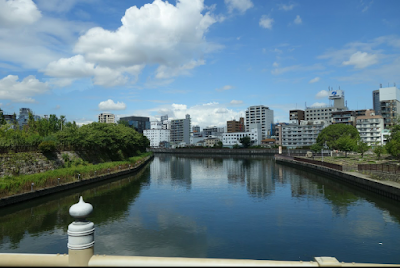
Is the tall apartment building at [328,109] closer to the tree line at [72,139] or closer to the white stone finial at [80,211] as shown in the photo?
the tree line at [72,139]

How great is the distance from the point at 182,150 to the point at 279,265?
142 metres

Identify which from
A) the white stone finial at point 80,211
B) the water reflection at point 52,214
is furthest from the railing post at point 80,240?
the water reflection at point 52,214

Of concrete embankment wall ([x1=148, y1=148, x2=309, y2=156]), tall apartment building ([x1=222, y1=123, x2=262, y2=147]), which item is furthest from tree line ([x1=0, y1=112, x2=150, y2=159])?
tall apartment building ([x1=222, y1=123, x2=262, y2=147])

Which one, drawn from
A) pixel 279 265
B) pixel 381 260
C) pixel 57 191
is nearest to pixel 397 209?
pixel 381 260

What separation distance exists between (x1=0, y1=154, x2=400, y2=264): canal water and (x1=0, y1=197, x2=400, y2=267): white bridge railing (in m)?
11.3

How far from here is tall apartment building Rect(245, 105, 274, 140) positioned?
175875 millimetres

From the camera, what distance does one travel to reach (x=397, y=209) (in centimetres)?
2520

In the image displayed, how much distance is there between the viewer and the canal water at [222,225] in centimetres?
1572

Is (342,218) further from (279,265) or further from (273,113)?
(273,113)

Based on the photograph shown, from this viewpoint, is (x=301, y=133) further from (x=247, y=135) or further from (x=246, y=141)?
(x=247, y=135)

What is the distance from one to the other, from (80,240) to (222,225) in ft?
56.1

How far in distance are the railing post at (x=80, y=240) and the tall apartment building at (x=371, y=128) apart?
12503 cm

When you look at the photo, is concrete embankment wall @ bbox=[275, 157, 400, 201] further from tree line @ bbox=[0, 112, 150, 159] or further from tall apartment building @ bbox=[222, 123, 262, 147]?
tall apartment building @ bbox=[222, 123, 262, 147]

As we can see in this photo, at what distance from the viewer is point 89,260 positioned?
439 centimetres
